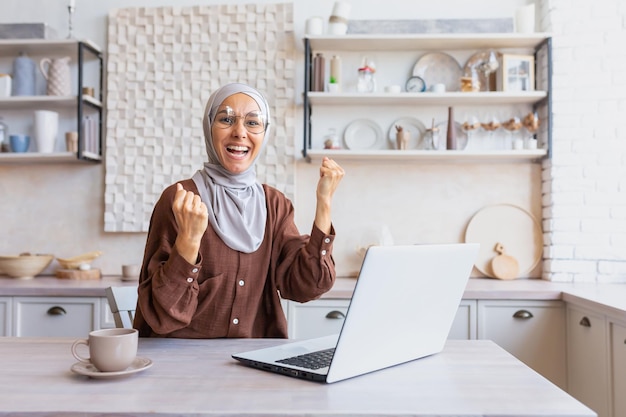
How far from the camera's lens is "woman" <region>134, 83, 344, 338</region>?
5.04ft

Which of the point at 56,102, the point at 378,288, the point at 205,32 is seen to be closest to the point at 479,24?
the point at 205,32

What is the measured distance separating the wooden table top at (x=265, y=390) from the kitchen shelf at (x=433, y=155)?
6.16 feet

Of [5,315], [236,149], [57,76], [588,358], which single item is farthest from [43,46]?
[588,358]

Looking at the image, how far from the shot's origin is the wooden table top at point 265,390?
2.98 ft

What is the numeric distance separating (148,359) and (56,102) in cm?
254

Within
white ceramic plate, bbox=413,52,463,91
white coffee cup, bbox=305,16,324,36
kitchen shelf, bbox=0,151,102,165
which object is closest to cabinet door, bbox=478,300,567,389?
white ceramic plate, bbox=413,52,463,91

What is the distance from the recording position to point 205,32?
10.9 feet

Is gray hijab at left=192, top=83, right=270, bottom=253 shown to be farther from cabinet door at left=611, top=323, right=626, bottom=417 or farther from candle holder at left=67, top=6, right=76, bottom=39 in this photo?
→ candle holder at left=67, top=6, right=76, bottom=39

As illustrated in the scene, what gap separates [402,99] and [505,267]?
1.03m

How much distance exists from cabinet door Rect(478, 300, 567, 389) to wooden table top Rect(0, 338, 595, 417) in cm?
147

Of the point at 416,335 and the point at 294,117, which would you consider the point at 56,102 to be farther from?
the point at 416,335

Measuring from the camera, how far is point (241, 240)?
1646mm

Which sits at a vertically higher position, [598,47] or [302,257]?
[598,47]

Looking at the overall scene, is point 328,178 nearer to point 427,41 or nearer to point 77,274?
point 427,41
